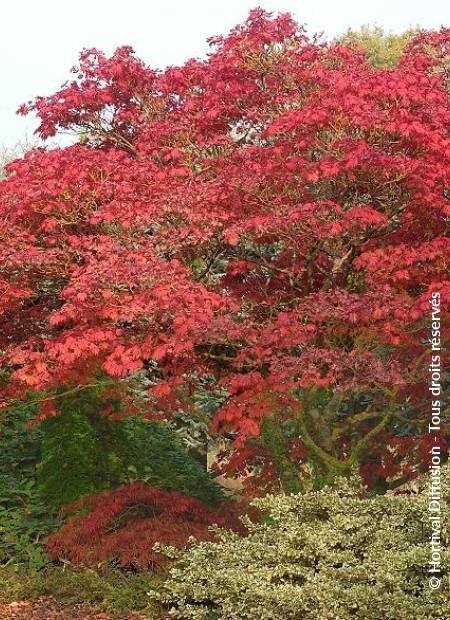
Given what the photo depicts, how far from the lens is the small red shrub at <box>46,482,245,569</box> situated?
35.0ft

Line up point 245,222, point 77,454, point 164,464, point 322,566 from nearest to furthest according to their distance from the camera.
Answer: point 322,566 < point 245,222 < point 77,454 < point 164,464

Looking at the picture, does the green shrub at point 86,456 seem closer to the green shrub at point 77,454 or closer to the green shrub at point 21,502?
the green shrub at point 77,454

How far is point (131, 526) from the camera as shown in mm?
11289

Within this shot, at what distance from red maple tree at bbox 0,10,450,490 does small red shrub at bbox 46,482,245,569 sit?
121cm

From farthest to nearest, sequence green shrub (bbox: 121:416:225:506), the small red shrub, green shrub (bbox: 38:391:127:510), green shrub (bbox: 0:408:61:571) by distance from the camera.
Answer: green shrub (bbox: 121:416:225:506) < green shrub (bbox: 38:391:127:510) < green shrub (bbox: 0:408:61:571) < the small red shrub

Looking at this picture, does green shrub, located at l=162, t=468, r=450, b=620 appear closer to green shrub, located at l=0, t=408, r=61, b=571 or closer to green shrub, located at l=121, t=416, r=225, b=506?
green shrub, located at l=0, t=408, r=61, b=571

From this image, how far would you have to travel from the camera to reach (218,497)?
15.8 m

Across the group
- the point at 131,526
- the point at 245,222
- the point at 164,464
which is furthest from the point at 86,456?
the point at 245,222

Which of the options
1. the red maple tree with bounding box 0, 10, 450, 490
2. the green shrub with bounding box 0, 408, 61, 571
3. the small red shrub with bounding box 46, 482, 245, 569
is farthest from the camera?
the green shrub with bounding box 0, 408, 61, 571

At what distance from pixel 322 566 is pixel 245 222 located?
11.0 ft

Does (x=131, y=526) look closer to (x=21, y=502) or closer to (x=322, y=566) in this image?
(x=21, y=502)

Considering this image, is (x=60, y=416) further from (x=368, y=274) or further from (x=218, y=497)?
(x=368, y=274)

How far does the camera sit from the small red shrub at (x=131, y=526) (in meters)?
10.7

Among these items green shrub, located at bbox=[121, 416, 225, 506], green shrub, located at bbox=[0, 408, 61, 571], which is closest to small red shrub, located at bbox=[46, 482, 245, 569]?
green shrub, located at bbox=[0, 408, 61, 571]
